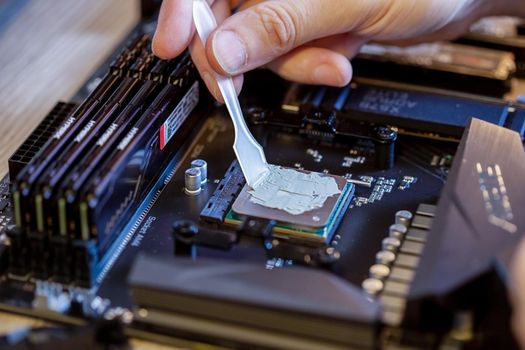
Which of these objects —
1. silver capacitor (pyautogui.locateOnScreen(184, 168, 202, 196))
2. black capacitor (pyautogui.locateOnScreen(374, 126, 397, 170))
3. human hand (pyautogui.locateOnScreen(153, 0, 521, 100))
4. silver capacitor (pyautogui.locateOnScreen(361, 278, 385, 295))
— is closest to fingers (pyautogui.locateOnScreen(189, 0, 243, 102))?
human hand (pyautogui.locateOnScreen(153, 0, 521, 100))

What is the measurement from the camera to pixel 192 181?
2094 mm

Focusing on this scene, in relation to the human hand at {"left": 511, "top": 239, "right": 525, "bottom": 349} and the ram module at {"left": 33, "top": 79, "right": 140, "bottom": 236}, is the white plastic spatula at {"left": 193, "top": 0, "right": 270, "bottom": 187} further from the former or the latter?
the human hand at {"left": 511, "top": 239, "right": 525, "bottom": 349}

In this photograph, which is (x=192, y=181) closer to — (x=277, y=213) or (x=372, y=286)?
(x=277, y=213)

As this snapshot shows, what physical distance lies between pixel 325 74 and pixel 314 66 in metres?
0.04

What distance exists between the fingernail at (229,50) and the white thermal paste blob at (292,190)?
267 millimetres

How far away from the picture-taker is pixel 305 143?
90.6 inches

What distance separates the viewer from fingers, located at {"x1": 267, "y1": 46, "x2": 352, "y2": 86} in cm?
236

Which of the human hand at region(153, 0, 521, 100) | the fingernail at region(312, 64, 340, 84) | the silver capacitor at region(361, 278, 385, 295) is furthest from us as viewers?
the fingernail at region(312, 64, 340, 84)

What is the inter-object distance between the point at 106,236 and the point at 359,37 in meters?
1.01

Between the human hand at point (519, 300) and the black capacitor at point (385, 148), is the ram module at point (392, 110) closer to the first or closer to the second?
the black capacitor at point (385, 148)

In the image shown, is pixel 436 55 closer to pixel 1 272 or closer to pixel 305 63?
pixel 305 63

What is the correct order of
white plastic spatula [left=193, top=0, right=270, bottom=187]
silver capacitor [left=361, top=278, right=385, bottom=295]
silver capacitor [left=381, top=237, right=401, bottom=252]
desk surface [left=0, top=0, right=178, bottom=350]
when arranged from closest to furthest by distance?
silver capacitor [left=361, top=278, right=385, bottom=295] → silver capacitor [left=381, top=237, right=401, bottom=252] → white plastic spatula [left=193, top=0, right=270, bottom=187] → desk surface [left=0, top=0, right=178, bottom=350]

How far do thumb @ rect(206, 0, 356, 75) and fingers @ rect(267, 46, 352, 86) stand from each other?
0.10 m

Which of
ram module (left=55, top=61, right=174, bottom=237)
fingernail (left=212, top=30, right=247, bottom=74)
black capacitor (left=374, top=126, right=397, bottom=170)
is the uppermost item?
fingernail (left=212, top=30, right=247, bottom=74)
